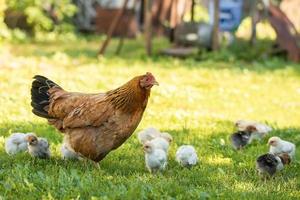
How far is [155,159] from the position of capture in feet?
23.1

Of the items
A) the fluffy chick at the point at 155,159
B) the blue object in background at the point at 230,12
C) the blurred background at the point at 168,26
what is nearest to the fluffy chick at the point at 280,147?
the fluffy chick at the point at 155,159

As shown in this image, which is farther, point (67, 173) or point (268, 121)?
point (268, 121)

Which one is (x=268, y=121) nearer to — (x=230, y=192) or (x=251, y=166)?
(x=251, y=166)

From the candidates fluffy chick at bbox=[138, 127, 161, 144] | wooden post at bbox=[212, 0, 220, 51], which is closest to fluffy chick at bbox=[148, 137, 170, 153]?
fluffy chick at bbox=[138, 127, 161, 144]

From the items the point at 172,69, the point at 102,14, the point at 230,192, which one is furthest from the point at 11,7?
the point at 230,192

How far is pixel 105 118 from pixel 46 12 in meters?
18.3

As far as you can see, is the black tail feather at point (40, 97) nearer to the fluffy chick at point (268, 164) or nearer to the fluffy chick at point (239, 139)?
the fluffy chick at point (268, 164)

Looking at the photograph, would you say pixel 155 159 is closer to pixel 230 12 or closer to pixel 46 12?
pixel 46 12

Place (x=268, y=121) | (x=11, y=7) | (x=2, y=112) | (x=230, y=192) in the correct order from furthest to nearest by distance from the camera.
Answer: (x=11, y=7) → (x=268, y=121) → (x=2, y=112) → (x=230, y=192)

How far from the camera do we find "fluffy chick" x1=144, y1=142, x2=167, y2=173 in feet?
23.1

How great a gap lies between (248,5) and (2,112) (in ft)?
66.0

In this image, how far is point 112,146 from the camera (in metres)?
7.01

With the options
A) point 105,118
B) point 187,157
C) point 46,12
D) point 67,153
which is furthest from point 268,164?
point 46,12

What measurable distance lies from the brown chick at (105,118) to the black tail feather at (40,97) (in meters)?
0.32
